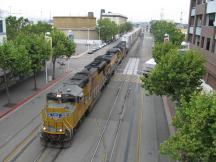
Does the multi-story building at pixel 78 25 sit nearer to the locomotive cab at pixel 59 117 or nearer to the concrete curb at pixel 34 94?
the concrete curb at pixel 34 94

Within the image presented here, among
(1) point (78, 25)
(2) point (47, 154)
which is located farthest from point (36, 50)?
(1) point (78, 25)

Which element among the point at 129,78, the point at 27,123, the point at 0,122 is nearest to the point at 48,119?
the point at 27,123

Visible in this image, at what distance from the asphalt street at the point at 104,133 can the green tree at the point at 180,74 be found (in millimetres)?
4964

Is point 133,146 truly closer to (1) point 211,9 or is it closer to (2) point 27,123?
(2) point 27,123

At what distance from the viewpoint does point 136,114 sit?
29016 mm

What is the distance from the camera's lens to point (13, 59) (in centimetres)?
2845

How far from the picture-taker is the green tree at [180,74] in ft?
69.5

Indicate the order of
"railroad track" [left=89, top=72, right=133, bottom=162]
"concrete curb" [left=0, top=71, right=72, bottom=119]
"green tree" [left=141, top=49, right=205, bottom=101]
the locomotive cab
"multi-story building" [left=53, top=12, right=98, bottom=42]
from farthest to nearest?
"multi-story building" [left=53, top=12, right=98, bottom=42], "concrete curb" [left=0, top=71, right=72, bottom=119], "green tree" [left=141, top=49, right=205, bottom=101], the locomotive cab, "railroad track" [left=89, top=72, right=133, bottom=162]

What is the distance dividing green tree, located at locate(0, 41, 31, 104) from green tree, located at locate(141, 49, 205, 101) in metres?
16.2

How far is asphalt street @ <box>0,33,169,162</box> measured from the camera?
1948 cm

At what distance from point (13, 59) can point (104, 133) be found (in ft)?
45.7

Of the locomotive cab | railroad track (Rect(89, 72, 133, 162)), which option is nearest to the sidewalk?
the locomotive cab

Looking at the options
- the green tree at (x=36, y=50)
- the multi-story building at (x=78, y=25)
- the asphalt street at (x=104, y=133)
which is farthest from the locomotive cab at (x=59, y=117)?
the multi-story building at (x=78, y=25)

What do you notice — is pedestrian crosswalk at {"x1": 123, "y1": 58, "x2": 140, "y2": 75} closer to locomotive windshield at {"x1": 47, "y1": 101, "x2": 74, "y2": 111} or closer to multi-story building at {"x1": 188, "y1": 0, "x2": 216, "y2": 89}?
multi-story building at {"x1": 188, "y1": 0, "x2": 216, "y2": 89}
